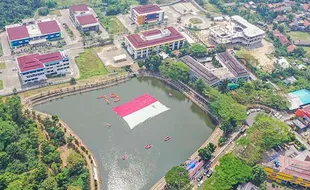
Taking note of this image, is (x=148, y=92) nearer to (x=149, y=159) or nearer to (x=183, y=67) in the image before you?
(x=183, y=67)

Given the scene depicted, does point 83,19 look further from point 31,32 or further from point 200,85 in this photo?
point 200,85

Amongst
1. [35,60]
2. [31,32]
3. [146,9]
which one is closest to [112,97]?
[35,60]

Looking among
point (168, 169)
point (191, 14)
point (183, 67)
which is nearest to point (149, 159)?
point (168, 169)

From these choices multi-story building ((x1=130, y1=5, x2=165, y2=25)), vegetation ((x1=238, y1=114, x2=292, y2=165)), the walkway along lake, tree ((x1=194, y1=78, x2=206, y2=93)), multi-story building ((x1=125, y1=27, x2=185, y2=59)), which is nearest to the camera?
vegetation ((x1=238, y1=114, x2=292, y2=165))

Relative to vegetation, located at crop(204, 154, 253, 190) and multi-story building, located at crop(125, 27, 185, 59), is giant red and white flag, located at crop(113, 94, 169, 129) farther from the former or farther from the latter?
vegetation, located at crop(204, 154, 253, 190)

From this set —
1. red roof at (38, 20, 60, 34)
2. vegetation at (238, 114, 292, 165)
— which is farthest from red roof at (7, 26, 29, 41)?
vegetation at (238, 114, 292, 165)

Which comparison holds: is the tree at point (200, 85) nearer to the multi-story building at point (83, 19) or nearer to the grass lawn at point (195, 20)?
the grass lawn at point (195, 20)

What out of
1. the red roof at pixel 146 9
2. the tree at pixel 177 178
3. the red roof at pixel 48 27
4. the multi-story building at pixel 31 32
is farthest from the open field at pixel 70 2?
the tree at pixel 177 178
